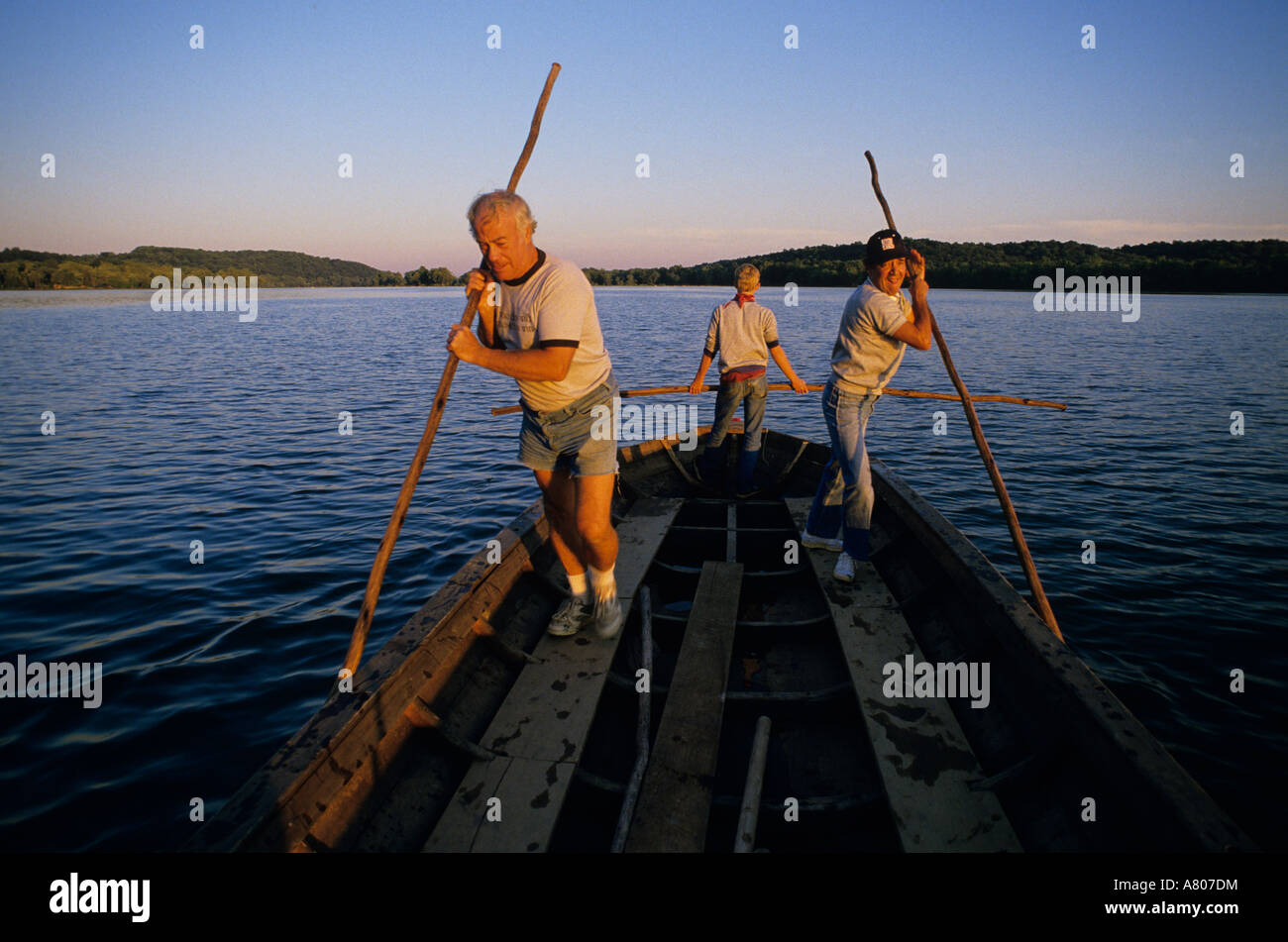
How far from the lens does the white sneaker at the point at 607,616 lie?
169 inches

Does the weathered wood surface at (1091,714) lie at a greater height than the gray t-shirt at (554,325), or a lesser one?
lesser

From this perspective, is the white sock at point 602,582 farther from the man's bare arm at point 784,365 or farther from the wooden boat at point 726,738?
the man's bare arm at point 784,365

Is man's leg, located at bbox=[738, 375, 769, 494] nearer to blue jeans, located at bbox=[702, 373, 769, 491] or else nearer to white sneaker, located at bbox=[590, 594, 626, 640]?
blue jeans, located at bbox=[702, 373, 769, 491]

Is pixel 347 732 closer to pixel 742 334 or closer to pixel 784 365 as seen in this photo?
pixel 742 334

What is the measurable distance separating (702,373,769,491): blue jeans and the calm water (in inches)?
123

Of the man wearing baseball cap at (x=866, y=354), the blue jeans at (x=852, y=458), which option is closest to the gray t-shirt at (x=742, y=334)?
the man wearing baseball cap at (x=866, y=354)

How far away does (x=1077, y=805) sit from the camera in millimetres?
2773

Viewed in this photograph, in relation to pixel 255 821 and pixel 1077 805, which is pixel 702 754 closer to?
pixel 1077 805

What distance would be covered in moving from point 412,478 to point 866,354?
3.21 meters

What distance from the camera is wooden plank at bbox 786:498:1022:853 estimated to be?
280 cm

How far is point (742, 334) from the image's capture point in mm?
7367

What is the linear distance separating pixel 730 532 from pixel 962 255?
356 feet
